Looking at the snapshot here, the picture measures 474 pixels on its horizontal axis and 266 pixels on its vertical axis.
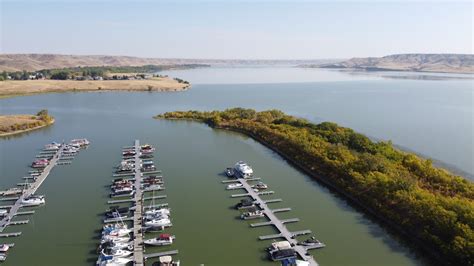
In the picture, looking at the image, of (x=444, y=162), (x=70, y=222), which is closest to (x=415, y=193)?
(x=444, y=162)

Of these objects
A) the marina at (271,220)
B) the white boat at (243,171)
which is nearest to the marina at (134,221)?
the marina at (271,220)

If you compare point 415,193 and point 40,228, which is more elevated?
point 415,193

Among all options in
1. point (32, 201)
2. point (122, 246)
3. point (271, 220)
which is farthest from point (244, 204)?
point (32, 201)

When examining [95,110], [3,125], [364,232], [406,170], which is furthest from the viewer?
[95,110]

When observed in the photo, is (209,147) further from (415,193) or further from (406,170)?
(415,193)

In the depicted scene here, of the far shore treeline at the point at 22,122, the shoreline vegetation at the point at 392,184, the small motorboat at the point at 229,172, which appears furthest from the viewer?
the far shore treeline at the point at 22,122

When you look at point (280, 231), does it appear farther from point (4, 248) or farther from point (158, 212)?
point (4, 248)

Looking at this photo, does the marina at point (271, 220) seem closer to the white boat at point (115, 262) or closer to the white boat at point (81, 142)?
the white boat at point (115, 262)
